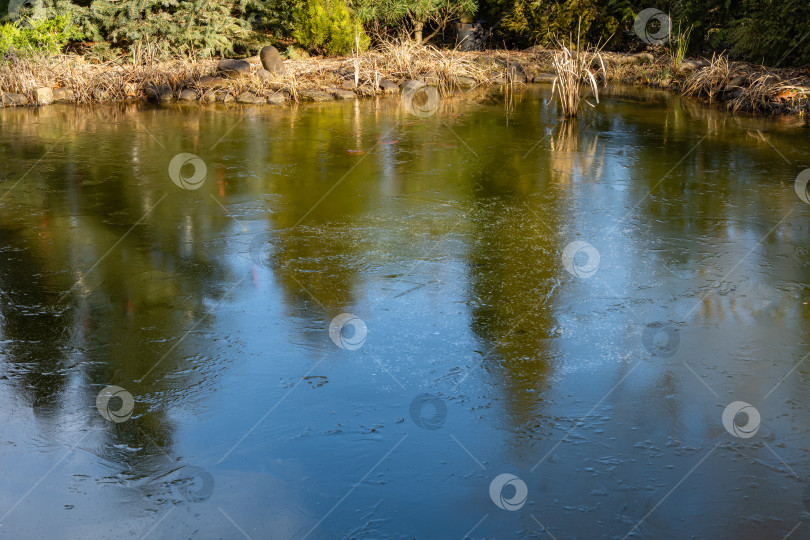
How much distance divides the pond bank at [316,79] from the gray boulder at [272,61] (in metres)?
0.02

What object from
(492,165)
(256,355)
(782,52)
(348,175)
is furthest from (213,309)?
(782,52)

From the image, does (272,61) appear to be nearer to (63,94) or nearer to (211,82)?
(211,82)

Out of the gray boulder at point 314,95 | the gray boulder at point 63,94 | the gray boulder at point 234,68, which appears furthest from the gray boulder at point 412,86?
the gray boulder at point 63,94

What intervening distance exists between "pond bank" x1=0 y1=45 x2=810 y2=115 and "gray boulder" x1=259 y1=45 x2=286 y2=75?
20mm

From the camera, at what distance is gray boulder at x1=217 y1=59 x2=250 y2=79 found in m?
15.8

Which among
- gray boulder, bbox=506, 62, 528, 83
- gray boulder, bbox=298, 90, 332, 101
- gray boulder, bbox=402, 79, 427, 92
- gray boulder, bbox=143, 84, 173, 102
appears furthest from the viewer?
gray boulder, bbox=506, 62, 528, 83

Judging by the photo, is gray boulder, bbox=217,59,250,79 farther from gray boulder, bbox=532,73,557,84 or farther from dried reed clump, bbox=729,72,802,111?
dried reed clump, bbox=729,72,802,111

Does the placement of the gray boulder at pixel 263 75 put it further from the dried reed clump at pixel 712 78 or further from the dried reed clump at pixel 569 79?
the dried reed clump at pixel 712 78

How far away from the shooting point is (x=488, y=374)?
175 inches

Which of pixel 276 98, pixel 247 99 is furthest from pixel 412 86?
pixel 247 99

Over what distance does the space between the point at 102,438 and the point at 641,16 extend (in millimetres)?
18580

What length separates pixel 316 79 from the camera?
1612 centimetres

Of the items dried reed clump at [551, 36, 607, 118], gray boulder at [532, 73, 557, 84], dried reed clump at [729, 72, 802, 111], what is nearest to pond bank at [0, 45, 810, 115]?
dried reed clump at [729, 72, 802, 111]

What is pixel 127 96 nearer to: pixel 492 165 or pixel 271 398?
pixel 492 165
